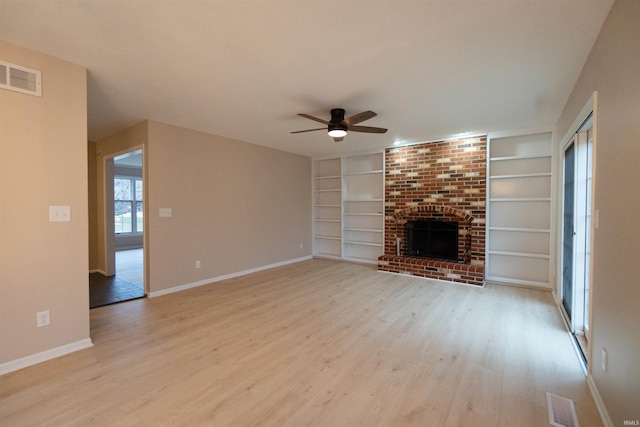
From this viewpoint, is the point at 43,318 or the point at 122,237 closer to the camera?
the point at 43,318

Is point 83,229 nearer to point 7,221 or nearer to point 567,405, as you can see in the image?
point 7,221

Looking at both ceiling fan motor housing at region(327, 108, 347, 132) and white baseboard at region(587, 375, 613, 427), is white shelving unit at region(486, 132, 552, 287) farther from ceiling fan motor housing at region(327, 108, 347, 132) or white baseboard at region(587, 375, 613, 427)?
ceiling fan motor housing at region(327, 108, 347, 132)

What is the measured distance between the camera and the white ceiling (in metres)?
1.73

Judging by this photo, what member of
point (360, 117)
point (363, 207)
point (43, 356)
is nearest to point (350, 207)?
point (363, 207)

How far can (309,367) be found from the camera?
88.1 inches

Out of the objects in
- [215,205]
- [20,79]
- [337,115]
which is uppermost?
[337,115]

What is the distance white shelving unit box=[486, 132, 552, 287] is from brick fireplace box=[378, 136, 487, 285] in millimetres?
214

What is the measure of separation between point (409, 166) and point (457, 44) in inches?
139

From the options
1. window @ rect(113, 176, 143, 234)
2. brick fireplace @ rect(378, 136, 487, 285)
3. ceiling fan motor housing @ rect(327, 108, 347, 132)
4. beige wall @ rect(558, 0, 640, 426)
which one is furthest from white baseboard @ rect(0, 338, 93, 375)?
window @ rect(113, 176, 143, 234)

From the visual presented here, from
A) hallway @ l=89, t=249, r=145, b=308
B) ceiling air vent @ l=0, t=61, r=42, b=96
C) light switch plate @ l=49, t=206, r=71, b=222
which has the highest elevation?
ceiling air vent @ l=0, t=61, r=42, b=96

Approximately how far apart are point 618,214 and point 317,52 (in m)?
2.22

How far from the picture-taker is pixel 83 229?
254 centimetres

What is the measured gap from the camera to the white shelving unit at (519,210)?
14.3ft

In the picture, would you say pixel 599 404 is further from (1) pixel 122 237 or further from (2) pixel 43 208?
(1) pixel 122 237
